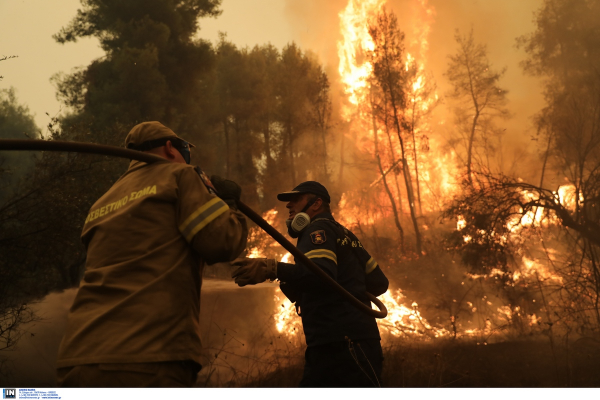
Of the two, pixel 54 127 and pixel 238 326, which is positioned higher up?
pixel 54 127

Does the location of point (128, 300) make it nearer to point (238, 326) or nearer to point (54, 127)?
point (238, 326)

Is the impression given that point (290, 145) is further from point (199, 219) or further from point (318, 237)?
point (199, 219)

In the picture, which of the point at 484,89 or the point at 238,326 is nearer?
the point at 238,326

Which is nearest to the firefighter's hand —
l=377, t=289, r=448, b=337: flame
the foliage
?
l=377, t=289, r=448, b=337: flame

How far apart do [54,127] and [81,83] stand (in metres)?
2.52

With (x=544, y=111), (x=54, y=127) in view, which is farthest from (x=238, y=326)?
(x=544, y=111)

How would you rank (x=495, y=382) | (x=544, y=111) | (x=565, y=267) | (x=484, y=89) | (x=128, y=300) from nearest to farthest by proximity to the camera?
1. (x=128, y=300)
2. (x=495, y=382)
3. (x=565, y=267)
4. (x=544, y=111)
5. (x=484, y=89)

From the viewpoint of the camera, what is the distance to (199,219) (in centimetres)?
219

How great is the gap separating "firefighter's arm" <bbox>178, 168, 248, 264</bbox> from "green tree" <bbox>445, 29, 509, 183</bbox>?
10.1 metres

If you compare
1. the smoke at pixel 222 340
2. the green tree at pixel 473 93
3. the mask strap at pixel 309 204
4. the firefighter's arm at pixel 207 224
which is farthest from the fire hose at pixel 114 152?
the green tree at pixel 473 93

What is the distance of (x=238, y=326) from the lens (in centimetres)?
914

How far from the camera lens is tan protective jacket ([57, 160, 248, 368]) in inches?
79.9

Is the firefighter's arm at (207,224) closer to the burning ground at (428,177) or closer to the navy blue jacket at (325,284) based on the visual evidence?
the navy blue jacket at (325,284)

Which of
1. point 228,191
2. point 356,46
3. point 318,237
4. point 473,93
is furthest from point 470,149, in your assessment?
point 228,191
